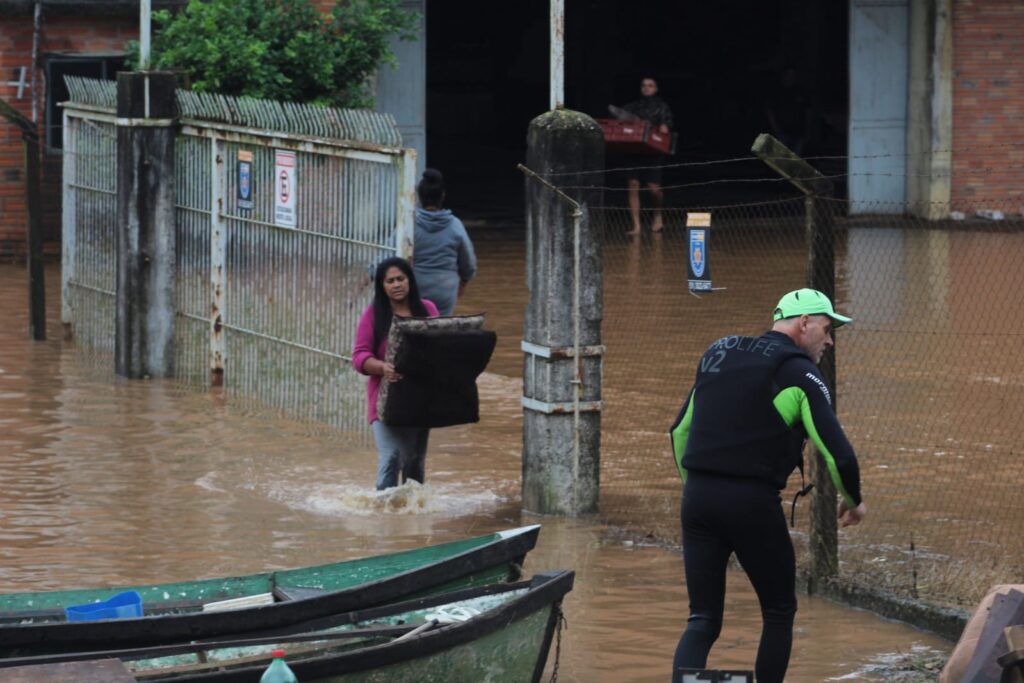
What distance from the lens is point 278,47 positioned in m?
20.1

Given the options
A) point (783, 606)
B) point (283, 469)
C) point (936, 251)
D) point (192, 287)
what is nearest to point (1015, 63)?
point (936, 251)

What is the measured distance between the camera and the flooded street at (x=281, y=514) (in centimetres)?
851

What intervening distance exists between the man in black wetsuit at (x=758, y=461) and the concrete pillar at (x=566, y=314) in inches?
133

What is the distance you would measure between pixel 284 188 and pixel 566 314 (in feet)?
10.8

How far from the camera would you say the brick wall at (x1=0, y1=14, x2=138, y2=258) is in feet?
68.6

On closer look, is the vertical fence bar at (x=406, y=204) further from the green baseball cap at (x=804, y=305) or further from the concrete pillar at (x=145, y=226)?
the green baseball cap at (x=804, y=305)

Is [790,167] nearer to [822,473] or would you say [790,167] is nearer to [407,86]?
[822,473]

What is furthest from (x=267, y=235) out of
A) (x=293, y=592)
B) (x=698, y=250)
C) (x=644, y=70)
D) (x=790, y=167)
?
(x=644, y=70)

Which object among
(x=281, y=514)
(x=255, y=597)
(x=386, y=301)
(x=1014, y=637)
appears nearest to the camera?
(x=1014, y=637)

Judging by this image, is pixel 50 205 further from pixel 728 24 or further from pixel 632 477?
pixel 728 24

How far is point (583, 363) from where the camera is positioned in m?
10.6

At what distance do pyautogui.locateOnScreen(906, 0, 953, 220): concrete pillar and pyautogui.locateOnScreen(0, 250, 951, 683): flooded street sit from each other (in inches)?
422

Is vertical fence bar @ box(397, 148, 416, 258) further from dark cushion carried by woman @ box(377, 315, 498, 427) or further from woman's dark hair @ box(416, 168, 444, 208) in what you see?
dark cushion carried by woman @ box(377, 315, 498, 427)

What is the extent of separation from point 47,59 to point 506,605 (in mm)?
15316
